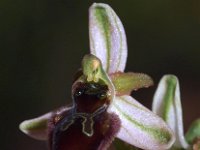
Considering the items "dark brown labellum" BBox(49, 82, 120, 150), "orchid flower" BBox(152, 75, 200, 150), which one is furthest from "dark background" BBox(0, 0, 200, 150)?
"dark brown labellum" BBox(49, 82, 120, 150)

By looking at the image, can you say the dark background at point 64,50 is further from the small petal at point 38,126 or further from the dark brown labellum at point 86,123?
→ the dark brown labellum at point 86,123

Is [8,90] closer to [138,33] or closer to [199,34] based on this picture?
[138,33]

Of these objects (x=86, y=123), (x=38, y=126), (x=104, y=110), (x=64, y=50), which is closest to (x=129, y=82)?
(x=104, y=110)

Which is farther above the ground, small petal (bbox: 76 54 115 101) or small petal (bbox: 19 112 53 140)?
small petal (bbox: 76 54 115 101)

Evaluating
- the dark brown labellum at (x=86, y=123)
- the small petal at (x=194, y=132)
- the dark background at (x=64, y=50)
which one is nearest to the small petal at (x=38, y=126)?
the dark brown labellum at (x=86, y=123)

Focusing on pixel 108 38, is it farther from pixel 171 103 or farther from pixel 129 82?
pixel 171 103

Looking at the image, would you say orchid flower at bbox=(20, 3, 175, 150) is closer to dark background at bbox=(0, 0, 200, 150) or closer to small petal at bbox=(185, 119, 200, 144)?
small petal at bbox=(185, 119, 200, 144)

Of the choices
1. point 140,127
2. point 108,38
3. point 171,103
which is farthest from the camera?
point 171,103
